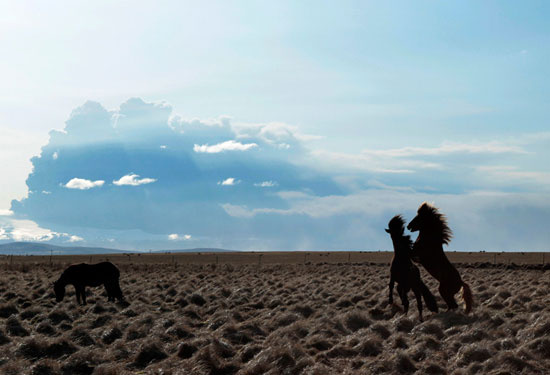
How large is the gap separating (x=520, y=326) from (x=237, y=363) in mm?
7100

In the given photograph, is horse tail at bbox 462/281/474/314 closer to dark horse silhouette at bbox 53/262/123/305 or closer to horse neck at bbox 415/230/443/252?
horse neck at bbox 415/230/443/252

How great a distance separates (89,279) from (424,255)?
40.3 ft

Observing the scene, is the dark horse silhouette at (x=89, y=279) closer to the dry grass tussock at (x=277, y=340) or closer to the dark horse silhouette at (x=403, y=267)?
the dry grass tussock at (x=277, y=340)

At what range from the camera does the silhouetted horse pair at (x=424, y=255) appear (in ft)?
42.9

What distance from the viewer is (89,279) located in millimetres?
18438

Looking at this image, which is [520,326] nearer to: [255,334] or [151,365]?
[255,334]

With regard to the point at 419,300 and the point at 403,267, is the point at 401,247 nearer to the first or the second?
the point at 403,267

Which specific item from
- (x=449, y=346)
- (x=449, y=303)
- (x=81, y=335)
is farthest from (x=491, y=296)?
(x=81, y=335)

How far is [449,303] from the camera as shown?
13.6m

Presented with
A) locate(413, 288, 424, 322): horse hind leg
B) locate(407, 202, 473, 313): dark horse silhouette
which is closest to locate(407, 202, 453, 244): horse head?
locate(407, 202, 473, 313): dark horse silhouette

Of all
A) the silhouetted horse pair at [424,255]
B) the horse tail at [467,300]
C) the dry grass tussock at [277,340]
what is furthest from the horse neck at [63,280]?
the horse tail at [467,300]

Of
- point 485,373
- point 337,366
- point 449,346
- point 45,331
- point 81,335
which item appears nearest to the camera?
point 485,373

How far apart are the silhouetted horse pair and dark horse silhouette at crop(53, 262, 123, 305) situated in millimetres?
10721

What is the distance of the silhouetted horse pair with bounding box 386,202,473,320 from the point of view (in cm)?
1308
